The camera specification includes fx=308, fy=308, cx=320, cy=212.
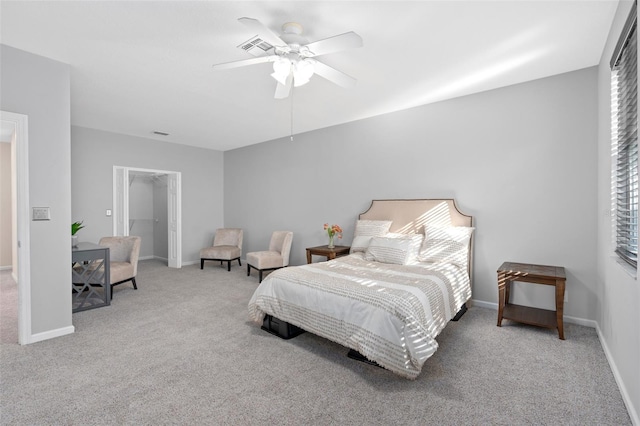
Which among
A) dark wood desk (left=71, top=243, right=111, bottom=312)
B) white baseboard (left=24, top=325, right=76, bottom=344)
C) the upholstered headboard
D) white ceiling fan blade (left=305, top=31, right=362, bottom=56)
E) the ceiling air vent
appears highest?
the ceiling air vent

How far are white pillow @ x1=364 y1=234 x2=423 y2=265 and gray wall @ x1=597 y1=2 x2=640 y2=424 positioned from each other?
1.73 metres

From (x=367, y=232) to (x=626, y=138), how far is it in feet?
9.29

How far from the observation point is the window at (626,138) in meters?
2.00

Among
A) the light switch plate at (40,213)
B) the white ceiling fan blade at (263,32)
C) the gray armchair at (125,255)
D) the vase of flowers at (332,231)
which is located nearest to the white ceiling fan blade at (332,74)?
the white ceiling fan blade at (263,32)

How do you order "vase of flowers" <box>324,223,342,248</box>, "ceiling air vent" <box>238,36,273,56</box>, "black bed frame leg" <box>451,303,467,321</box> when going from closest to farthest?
"ceiling air vent" <box>238,36,273,56</box> → "black bed frame leg" <box>451,303,467,321</box> → "vase of flowers" <box>324,223,342,248</box>

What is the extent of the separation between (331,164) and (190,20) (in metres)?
Answer: 3.30

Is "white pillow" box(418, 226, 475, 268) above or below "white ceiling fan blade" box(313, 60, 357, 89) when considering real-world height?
below

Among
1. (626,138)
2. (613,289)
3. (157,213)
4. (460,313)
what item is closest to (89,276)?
(157,213)

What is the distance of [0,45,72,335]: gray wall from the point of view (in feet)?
9.13

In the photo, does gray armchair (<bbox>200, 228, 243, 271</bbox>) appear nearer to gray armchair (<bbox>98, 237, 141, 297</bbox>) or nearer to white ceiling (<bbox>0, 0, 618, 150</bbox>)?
gray armchair (<bbox>98, 237, 141, 297</bbox>)

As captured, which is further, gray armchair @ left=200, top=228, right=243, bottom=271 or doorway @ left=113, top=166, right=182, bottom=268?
doorway @ left=113, top=166, right=182, bottom=268

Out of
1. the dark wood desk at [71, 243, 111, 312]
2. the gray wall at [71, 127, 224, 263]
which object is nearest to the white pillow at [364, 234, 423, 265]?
the dark wood desk at [71, 243, 111, 312]

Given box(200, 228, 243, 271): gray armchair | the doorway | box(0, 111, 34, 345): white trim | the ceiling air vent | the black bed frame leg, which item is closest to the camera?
the ceiling air vent

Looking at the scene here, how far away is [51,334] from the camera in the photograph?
117 inches
